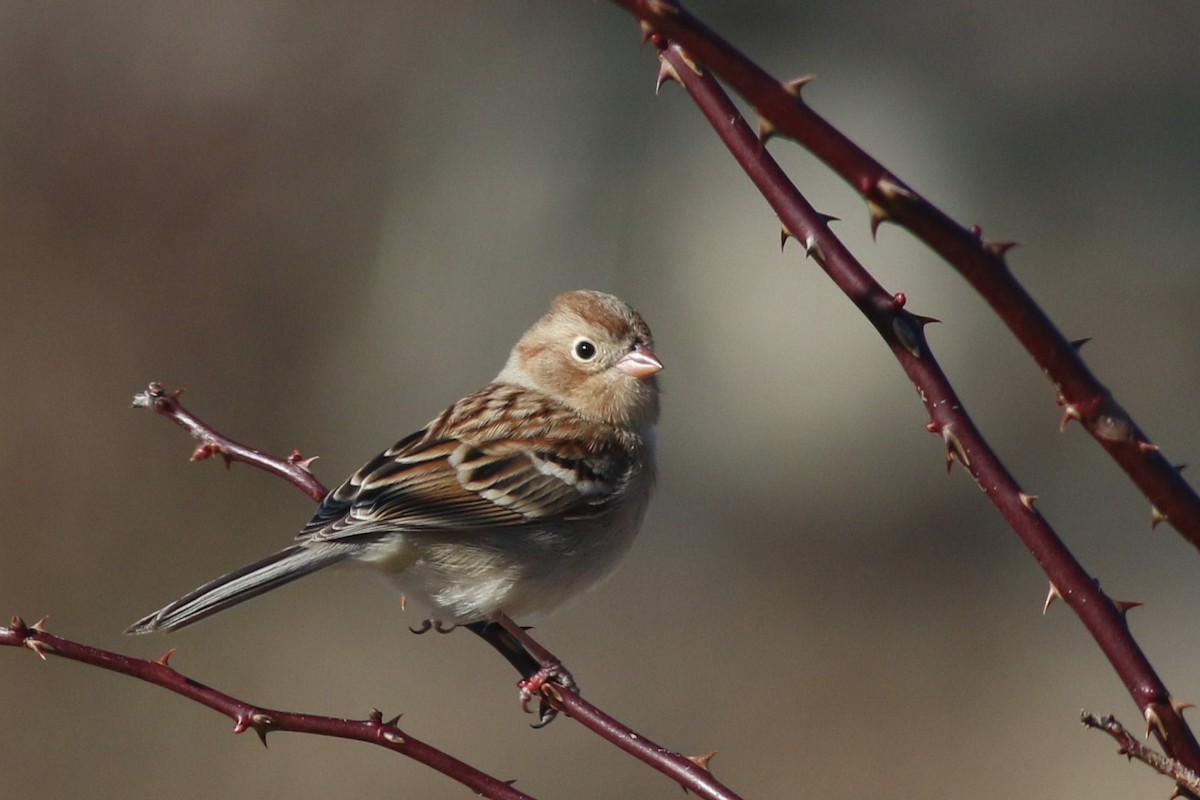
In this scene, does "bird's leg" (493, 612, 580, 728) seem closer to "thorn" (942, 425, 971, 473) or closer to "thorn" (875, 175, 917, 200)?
"thorn" (942, 425, 971, 473)

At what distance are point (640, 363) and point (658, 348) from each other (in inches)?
194

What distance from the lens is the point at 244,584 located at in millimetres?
3377

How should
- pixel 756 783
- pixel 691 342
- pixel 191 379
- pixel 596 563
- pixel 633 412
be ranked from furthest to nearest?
1. pixel 191 379
2. pixel 691 342
3. pixel 756 783
4. pixel 633 412
5. pixel 596 563

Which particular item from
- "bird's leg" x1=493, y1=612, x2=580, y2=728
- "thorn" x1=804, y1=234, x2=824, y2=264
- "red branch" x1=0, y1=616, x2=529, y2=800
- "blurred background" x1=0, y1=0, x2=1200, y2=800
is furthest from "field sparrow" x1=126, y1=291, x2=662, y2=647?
"blurred background" x1=0, y1=0, x2=1200, y2=800

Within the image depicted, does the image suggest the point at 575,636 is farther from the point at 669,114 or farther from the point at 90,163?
the point at 90,163

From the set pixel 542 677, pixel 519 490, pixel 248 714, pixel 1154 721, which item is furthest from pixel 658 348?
pixel 1154 721

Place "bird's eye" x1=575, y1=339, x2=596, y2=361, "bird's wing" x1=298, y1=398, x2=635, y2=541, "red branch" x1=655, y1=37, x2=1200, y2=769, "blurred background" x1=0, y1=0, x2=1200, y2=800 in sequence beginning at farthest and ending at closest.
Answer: "blurred background" x1=0, y1=0, x2=1200, y2=800 → "bird's eye" x1=575, y1=339, x2=596, y2=361 → "bird's wing" x1=298, y1=398, x2=635, y2=541 → "red branch" x1=655, y1=37, x2=1200, y2=769

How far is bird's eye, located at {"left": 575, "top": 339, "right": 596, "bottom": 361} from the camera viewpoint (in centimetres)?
469

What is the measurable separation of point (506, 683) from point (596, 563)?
4.82m

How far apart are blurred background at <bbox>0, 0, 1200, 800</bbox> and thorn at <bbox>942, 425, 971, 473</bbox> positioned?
627cm

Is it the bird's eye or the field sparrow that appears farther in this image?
the bird's eye

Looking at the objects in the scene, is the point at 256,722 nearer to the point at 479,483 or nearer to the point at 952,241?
the point at 952,241

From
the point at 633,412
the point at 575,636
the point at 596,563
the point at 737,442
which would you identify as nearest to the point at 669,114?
the point at 737,442

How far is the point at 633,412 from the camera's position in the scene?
185 inches
